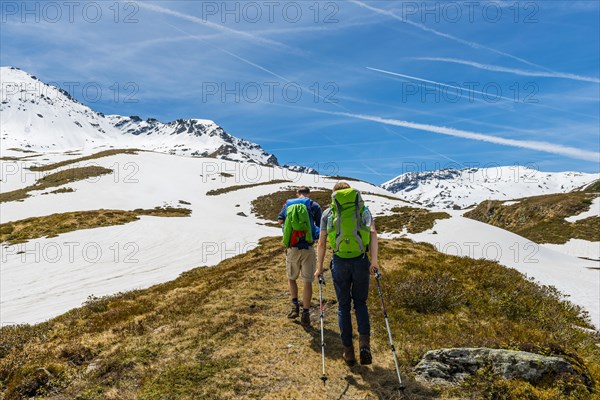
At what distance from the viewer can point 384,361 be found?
8.00 metres

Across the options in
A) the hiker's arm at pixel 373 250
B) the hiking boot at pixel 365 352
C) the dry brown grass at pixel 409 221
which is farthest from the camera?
the dry brown grass at pixel 409 221

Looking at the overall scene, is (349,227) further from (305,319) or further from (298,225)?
(305,319)

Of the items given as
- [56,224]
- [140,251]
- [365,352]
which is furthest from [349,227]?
[56,224]

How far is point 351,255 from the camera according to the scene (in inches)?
285

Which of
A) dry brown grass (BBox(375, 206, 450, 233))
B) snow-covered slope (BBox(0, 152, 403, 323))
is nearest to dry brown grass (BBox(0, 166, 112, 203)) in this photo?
snow-covered slope (BBox(0, 152, 403, 323))

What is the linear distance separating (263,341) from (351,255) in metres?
3.47

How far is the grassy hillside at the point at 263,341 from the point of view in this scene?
6.80m

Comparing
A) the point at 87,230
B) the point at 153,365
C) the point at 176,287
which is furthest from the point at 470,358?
the point at 87,230

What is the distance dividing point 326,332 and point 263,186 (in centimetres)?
7255

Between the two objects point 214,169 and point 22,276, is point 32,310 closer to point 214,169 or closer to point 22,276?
point 22,276

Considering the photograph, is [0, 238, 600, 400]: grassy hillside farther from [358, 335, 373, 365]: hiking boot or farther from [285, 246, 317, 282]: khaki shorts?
[285, 246, 317, 282]: khaki shorts

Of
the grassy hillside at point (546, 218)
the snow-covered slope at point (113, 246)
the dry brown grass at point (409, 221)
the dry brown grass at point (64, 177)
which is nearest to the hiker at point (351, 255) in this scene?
the snow-covered slope at point (113, 246)

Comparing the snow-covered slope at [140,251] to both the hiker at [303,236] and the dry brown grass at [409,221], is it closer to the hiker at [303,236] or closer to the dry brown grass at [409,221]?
the dry brown grass at [409,221]

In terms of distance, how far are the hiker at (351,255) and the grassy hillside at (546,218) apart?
60241mm
